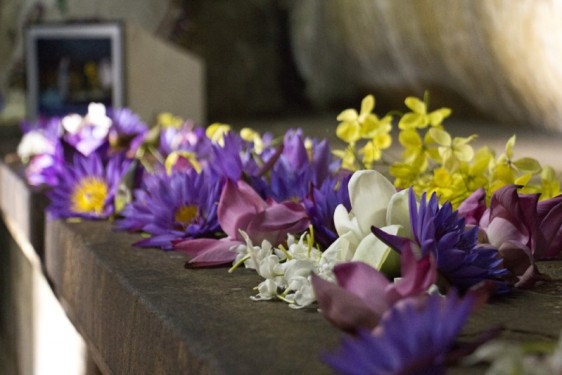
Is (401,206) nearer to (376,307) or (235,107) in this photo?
(376,307)

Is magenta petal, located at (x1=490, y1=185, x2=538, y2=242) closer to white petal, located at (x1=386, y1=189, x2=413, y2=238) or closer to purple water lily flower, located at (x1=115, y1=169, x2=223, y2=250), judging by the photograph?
white petal, located at (x1=386, y1=189, x2=413, y2=238)

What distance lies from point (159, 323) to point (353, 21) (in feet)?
7.71

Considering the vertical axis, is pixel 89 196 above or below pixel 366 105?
below

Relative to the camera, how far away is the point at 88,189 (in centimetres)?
101

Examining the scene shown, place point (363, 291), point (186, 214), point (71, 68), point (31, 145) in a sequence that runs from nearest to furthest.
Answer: point (363, 291) < point (186, 214) < point (31, 145) < point (71, 68)

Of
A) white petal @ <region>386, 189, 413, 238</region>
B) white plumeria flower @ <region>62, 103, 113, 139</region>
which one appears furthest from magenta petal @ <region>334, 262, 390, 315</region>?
white plumeria flower @ <region>62, 103, 113, 139</region>

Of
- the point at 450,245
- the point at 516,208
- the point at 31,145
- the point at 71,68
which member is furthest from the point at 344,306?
the point at 71,68

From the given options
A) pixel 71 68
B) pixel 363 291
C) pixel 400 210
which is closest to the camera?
pixel 363 291

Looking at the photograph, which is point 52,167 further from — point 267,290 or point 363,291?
point 363,291

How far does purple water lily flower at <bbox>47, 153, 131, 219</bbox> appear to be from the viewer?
38.5 inches

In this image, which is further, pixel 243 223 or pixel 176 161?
pixel 176 161

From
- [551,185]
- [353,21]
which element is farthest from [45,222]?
[353,21]

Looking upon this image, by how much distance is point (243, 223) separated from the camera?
27.7 inches

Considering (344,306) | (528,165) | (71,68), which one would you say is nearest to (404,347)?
(344,306)
